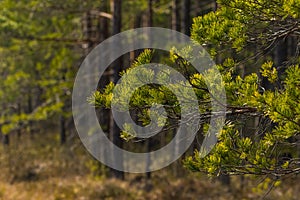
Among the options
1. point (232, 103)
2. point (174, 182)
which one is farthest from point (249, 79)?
point (174, 182)

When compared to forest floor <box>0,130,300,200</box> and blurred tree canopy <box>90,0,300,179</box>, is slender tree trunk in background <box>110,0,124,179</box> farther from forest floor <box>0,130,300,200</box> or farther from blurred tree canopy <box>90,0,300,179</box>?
blurred tree canopy <box>90,0,300,179</box>

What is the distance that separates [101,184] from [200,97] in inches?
333

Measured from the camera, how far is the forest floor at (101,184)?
11.2 meters

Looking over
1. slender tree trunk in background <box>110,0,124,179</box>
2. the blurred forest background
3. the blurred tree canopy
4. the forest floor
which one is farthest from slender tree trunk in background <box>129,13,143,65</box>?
the forest floor

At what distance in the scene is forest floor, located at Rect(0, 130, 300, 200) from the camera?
11250 mm

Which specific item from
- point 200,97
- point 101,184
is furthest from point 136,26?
point 200,97

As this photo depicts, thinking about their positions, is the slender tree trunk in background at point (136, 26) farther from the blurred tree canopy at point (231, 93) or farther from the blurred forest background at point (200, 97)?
the blurred tree canopy at point (231, 93)

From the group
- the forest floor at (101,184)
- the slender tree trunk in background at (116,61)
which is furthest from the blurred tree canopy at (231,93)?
the slender tree trunk in background at (116,61)

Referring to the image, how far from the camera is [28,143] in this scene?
22.7m

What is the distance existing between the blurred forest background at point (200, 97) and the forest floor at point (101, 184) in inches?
1.2

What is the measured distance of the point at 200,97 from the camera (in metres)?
4.02

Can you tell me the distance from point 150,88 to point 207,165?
86 centimetres

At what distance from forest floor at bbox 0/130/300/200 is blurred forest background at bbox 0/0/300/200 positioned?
0.03m

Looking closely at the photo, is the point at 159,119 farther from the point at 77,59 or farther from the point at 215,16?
the point at 77,59
